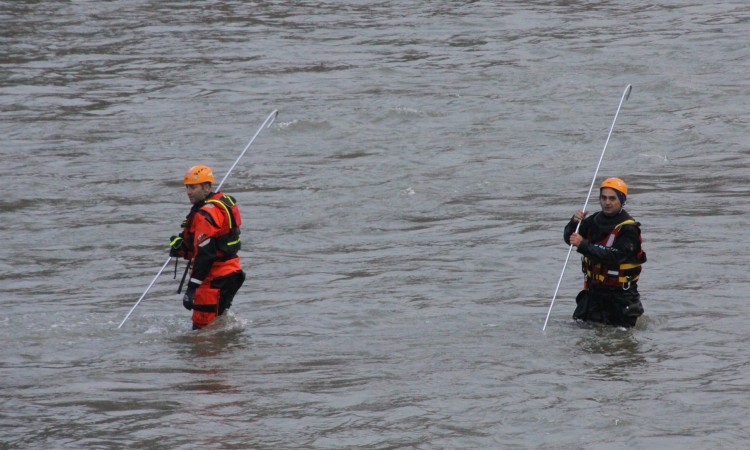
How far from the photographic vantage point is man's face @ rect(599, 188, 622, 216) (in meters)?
10.4

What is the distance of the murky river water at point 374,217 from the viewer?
926 centimetres

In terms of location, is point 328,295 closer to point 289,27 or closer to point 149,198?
point 149,198

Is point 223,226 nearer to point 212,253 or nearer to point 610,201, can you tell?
point 212,253

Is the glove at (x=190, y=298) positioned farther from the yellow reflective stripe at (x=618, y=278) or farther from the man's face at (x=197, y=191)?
the yellow reflective stripe at (x=618, y=278)

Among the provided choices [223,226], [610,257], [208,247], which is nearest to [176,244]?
[208,247]

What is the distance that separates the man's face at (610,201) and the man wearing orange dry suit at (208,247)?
316 centimetres

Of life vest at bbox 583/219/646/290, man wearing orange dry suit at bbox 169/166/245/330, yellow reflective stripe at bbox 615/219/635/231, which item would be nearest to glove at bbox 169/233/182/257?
man wearing orange dry suit at bbox 169/166/245/330

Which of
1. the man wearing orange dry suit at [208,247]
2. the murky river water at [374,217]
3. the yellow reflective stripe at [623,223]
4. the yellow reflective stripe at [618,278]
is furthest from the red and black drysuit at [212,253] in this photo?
the yellow reflective stripe at [623,223]

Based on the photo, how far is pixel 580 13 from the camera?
31.4 m

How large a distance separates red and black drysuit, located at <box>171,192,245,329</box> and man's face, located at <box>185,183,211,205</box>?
51mm

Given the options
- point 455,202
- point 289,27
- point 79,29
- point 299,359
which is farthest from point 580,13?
point 299,359

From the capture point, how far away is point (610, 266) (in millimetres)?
10672

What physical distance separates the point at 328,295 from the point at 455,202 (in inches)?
183

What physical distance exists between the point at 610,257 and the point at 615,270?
0.76 feet
